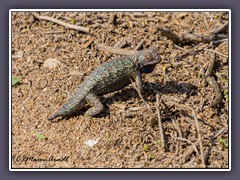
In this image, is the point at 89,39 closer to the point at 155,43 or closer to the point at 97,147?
the point at 155,43

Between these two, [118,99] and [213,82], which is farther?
[213,82]

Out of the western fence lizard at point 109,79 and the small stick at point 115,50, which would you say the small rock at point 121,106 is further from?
the small stick at point 115,50

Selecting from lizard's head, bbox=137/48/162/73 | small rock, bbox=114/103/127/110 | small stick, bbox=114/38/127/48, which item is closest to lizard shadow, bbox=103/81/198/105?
small rock, bbox=114/103/127/110

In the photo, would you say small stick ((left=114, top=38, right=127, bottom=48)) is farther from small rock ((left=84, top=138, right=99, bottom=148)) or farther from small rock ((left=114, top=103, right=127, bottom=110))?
small rock ((left=84, top=138, right=99, bottom=148))

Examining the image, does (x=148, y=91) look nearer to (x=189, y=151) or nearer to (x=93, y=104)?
(x=93, y=104)

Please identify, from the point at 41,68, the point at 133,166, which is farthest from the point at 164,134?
the point at 41,68

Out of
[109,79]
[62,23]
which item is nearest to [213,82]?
[109,79]
